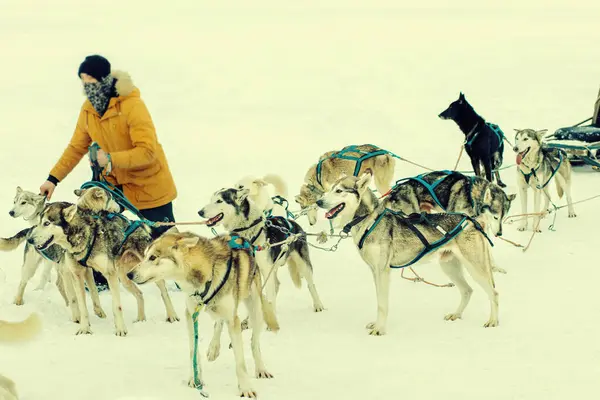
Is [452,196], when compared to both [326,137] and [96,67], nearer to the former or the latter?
[96,67]

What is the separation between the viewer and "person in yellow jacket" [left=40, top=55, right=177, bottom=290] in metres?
5.85

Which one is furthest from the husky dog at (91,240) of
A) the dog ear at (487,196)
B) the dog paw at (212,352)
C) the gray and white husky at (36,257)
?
the dog ear at (487,196)

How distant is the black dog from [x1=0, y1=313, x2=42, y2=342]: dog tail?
634cm

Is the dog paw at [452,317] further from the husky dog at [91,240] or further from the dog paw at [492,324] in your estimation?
the husky dog at [91,240]

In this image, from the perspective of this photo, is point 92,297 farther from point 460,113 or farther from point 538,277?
point 460,113

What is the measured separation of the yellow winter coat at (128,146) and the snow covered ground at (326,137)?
3.14ft

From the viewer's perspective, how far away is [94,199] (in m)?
5.86

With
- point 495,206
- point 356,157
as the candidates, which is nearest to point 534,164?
point 495,206

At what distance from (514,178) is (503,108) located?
3460 millimetres

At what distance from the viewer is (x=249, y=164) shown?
1124cm

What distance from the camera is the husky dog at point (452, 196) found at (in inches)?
274

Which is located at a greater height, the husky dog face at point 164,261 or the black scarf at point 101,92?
the black scarf at point 101,92

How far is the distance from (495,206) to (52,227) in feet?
12.1

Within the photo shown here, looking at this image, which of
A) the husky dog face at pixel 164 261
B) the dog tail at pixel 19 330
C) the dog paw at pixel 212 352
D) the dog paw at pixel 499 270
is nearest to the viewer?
the dog tail at pixel 19 330
